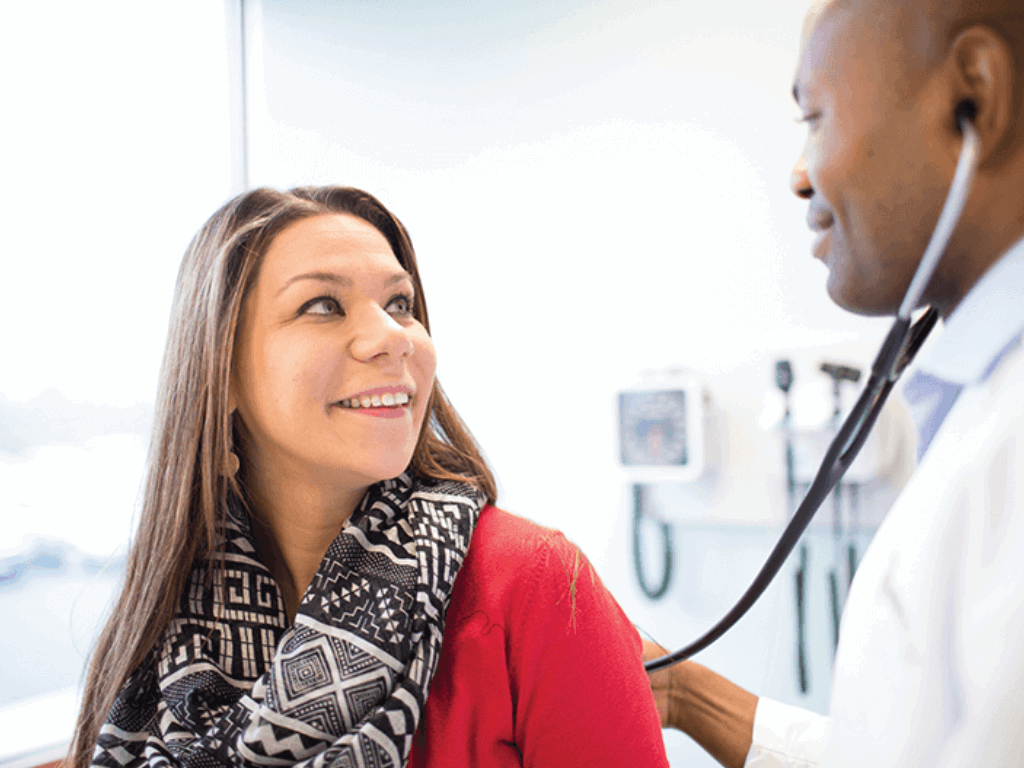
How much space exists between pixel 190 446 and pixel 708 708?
31.8 inches

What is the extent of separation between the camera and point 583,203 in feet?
5.43

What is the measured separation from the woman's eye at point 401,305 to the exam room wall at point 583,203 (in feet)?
2.02

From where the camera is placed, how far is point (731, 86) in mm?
1446

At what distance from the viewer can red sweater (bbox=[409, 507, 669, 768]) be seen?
0.80 m

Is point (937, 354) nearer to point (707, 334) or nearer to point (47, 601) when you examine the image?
A: point (707, 334)

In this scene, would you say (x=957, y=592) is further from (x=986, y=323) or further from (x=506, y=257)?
(x=506, y=257)

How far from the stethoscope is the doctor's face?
1 centimetres

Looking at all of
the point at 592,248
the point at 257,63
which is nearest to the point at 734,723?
the point at 592,248

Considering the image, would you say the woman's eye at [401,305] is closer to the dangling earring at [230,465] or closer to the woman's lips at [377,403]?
the woman's lips at [377,403]

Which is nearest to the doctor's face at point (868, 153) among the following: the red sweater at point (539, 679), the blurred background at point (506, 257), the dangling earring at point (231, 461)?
the red sweater at point (539, 679)

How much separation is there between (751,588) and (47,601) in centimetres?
162

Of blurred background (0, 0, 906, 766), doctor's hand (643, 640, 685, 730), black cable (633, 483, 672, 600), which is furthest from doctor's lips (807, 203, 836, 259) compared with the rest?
black cable (633, 483, 672, 600)

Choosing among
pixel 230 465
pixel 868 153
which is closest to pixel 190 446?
pixel 230 465

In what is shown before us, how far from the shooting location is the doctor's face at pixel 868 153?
13.1 inches
